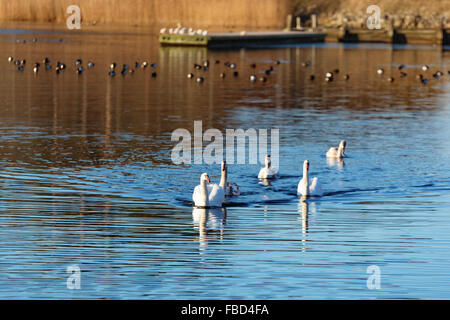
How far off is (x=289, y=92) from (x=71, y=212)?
4548 cm

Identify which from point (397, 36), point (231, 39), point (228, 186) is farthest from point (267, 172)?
point (397, 36)

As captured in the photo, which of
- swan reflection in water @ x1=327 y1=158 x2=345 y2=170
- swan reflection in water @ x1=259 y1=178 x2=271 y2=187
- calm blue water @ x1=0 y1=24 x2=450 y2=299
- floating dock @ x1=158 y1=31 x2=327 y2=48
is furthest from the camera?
floating dock @ x1=158 y1=31 x2=327 y2=48

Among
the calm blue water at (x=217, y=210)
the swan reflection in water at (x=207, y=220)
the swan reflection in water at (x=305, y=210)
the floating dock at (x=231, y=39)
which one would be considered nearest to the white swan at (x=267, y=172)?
the calm blue water at (x=217, y=210)

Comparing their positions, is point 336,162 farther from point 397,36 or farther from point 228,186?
point 397,36

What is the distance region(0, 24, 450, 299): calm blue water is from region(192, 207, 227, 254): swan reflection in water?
0.06 meters

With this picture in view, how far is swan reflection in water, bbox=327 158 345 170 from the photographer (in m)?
36.0

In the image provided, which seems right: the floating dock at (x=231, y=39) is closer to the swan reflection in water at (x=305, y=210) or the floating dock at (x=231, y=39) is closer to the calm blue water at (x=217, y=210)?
the calm blue water at (x=217, y=210)

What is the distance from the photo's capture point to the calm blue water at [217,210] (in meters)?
20.1

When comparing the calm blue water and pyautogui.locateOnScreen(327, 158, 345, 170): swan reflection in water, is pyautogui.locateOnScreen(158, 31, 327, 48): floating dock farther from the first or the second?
pyautogui.locateOnScreen(327, 158, 345, 170): swan reflection in water

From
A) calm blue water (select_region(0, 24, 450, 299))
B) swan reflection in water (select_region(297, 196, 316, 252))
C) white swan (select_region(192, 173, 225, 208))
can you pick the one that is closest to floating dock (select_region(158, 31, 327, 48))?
calm blue water (select_region(0, 24, 450, 299))

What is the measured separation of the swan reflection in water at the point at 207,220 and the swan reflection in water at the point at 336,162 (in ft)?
29.9

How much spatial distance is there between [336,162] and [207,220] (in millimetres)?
11728

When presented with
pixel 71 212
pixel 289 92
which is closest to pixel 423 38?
pixel 289 92

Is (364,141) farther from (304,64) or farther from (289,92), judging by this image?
(304,64)
